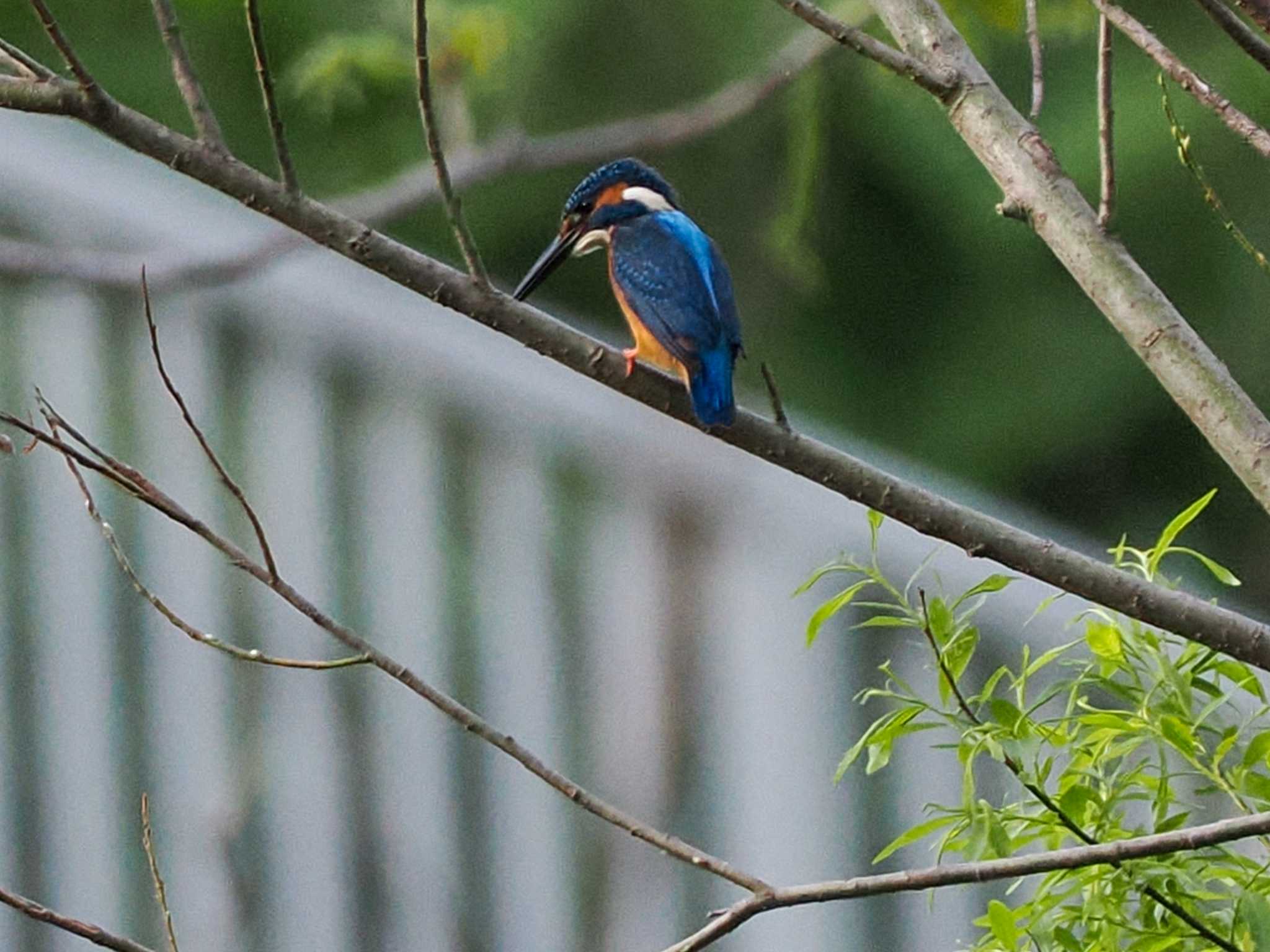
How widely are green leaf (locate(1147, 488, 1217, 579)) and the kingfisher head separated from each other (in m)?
0.71

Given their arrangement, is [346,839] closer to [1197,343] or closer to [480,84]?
[480,84]

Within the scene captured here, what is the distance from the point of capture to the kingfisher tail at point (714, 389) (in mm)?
981

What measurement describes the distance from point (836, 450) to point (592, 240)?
69 cm

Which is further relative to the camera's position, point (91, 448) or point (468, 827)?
point (468, 827)

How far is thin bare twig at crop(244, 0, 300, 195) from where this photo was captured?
75 cm

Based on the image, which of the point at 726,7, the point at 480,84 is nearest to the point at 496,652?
the point at 480,84

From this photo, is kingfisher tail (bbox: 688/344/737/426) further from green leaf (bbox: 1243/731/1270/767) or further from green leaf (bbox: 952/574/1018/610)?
green leaf (bbox: 1243/731/1270/767)

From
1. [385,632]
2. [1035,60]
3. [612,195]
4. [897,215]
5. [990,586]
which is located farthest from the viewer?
[897,215]

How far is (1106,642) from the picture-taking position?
80cm

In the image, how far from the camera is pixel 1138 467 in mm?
4141

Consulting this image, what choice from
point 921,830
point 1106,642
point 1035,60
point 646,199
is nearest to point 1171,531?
point 1106,642

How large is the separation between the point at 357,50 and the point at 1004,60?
2.50 m

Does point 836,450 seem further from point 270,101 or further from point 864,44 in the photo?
point 270,101

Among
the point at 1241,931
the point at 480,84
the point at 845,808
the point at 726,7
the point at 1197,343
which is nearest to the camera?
the point at 1241,931
